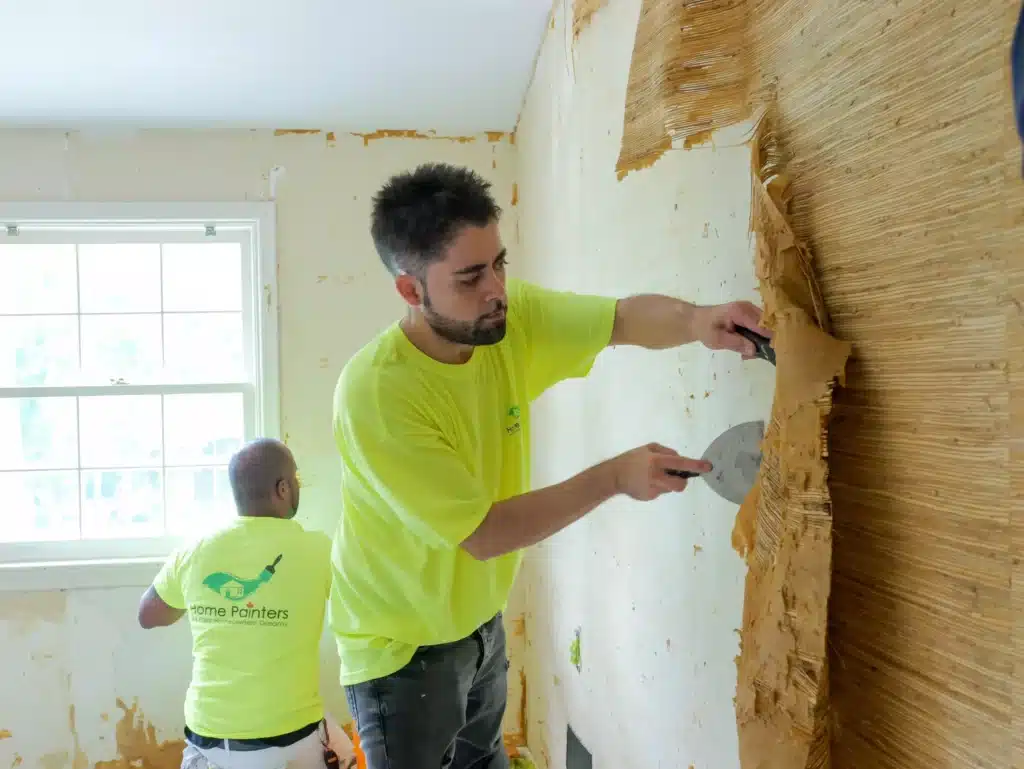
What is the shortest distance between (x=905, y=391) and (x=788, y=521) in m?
0.19

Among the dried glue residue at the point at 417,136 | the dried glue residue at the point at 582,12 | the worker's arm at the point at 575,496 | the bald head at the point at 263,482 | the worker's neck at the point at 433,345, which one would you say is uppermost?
the dried glue residue at the point at 417,136

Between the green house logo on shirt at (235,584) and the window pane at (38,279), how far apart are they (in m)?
1.34

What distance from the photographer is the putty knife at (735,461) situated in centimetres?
95

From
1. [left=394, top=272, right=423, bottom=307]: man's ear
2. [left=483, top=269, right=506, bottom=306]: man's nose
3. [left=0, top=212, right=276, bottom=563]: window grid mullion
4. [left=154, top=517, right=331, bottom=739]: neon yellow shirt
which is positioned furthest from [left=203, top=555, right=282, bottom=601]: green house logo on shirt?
[left=483, top=269, right=506, bottom=306]: man's nose

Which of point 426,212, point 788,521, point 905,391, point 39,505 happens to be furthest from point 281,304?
point 905,391

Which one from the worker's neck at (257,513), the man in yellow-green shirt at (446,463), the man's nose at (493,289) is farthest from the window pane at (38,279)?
the man's nose at (493,289)

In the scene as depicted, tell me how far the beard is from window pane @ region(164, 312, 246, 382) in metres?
1.76

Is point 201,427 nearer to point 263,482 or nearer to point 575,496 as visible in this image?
point 263,482

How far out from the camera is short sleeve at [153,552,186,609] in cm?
221

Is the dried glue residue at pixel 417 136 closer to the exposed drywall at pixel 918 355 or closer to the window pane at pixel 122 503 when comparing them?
the window pane at pixel 122 503

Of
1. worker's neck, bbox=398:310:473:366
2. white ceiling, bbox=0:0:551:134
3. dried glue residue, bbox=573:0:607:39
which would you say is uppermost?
white ceiling, bbox=0:0:551:134

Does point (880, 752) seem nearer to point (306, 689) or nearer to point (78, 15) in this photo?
point (306, 689)

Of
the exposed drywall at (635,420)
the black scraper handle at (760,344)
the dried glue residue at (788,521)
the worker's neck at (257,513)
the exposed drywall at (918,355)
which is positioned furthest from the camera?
the worker's neck at (257,513)

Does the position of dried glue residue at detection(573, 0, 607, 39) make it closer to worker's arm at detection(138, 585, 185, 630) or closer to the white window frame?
the white window frame
